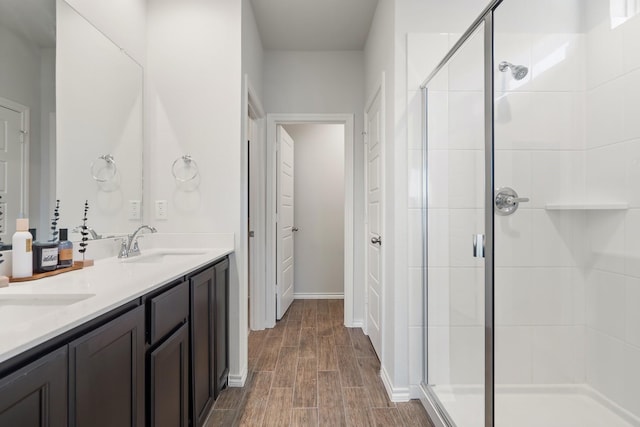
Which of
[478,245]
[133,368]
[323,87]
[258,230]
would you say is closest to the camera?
[133,368]

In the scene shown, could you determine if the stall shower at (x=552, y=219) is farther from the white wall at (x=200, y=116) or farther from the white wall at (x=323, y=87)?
the white wall at (x=323, y=87)

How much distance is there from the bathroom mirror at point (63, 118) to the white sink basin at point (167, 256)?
0.76ft

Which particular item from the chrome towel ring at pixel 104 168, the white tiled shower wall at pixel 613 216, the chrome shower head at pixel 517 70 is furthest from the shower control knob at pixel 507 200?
the chrome towel ring at pixel 104 168

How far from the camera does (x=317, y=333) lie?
3078mm

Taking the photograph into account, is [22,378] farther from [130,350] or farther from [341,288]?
[341,288]

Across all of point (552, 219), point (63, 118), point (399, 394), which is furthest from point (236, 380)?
point (552, 219)

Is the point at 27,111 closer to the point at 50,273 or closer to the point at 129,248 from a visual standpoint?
the point at 50,273

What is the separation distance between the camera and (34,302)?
39.5 inches

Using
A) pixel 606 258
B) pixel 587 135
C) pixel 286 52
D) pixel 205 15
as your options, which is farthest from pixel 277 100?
pixel 606 258

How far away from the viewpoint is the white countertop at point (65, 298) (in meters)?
0.66

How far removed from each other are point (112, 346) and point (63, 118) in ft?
3.74

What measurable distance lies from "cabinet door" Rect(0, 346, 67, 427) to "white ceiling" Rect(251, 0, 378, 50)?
2.64m

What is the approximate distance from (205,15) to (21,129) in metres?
1.35

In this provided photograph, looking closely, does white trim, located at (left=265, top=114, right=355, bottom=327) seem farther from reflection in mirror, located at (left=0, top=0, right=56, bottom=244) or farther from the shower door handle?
reflection in mirror, located at (left=0, top=0, right=56, bottom=244)
